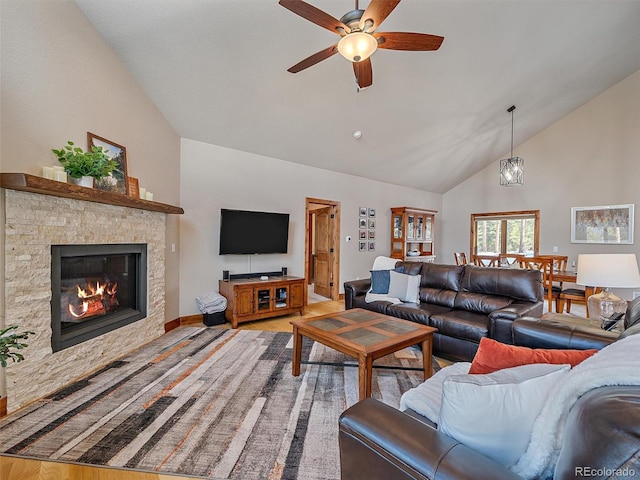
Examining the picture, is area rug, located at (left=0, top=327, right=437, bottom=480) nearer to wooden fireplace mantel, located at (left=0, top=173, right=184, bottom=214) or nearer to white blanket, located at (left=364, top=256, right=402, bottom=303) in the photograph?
white blanket, located at (left=364, top=256, right=402, bottom=303)

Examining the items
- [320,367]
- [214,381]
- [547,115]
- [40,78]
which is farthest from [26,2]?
[547,115]

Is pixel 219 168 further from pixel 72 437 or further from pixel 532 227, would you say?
pixel 532 227

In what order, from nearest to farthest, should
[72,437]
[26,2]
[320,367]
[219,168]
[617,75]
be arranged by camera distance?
[72,437] → [26,2] → [320,367] → [219,168] → [617,75]

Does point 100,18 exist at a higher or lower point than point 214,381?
higher

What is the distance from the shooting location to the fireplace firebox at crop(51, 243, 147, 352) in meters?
2.42

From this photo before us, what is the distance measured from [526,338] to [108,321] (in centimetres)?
360

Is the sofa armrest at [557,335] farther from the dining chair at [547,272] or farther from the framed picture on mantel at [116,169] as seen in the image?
the framed picture on mantel at [116,169]

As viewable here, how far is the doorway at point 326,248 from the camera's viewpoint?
584cm

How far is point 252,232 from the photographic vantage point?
15.0 ft

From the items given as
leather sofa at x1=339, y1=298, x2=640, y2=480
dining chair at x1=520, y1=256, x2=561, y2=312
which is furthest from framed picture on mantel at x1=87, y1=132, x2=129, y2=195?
dining chair at x1=520, y1=256, x2=561, y2=312

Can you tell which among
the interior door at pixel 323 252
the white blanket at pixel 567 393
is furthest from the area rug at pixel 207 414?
the interior door at pixel 323 252

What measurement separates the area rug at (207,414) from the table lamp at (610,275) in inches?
59.5

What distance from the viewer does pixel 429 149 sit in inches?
226

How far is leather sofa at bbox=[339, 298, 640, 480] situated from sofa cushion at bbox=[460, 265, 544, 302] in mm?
2480
